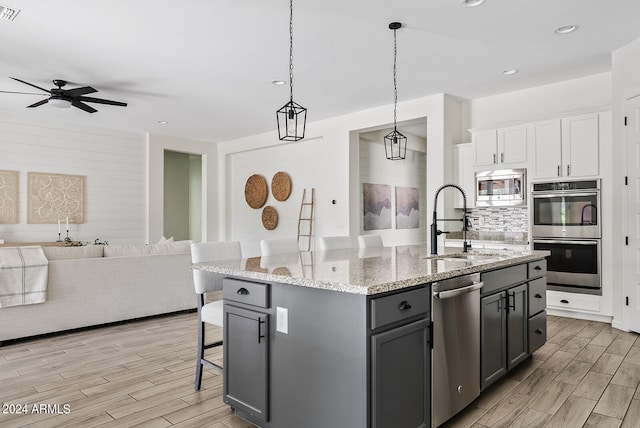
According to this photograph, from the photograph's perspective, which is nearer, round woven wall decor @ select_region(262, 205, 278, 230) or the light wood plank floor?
the light wood plank floor

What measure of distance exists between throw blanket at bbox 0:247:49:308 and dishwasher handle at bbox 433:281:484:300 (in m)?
3.80

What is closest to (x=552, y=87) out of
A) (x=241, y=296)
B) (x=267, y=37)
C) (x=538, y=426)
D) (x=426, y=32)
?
(x=426, y=32)

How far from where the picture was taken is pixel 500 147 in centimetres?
526

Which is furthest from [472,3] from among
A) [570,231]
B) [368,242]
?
[570,231]

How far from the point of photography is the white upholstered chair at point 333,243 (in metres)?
3.71

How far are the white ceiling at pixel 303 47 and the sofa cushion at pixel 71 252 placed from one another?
2017mm

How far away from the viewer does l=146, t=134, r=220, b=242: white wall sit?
821 cm

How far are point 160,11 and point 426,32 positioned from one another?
233 centimetres

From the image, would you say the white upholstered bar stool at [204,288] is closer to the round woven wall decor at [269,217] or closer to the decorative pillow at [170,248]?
the decorative pillow at [170,248]

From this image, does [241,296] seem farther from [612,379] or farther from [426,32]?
[426,32]

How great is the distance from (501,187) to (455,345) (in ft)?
11.7

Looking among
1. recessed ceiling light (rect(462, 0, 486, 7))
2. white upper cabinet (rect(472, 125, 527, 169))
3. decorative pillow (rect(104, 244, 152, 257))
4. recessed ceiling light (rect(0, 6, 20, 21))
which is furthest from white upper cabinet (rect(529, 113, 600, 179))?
recessed ceiling light (rect(0, 6, 20, 21))

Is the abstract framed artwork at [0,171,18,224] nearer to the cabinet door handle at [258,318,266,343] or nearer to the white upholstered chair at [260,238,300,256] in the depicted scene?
the white upholstered chair at [260,238,300,256]

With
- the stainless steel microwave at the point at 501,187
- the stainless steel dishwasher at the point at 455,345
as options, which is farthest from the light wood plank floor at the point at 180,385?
the stainless steel microwave at the point at 501,187
